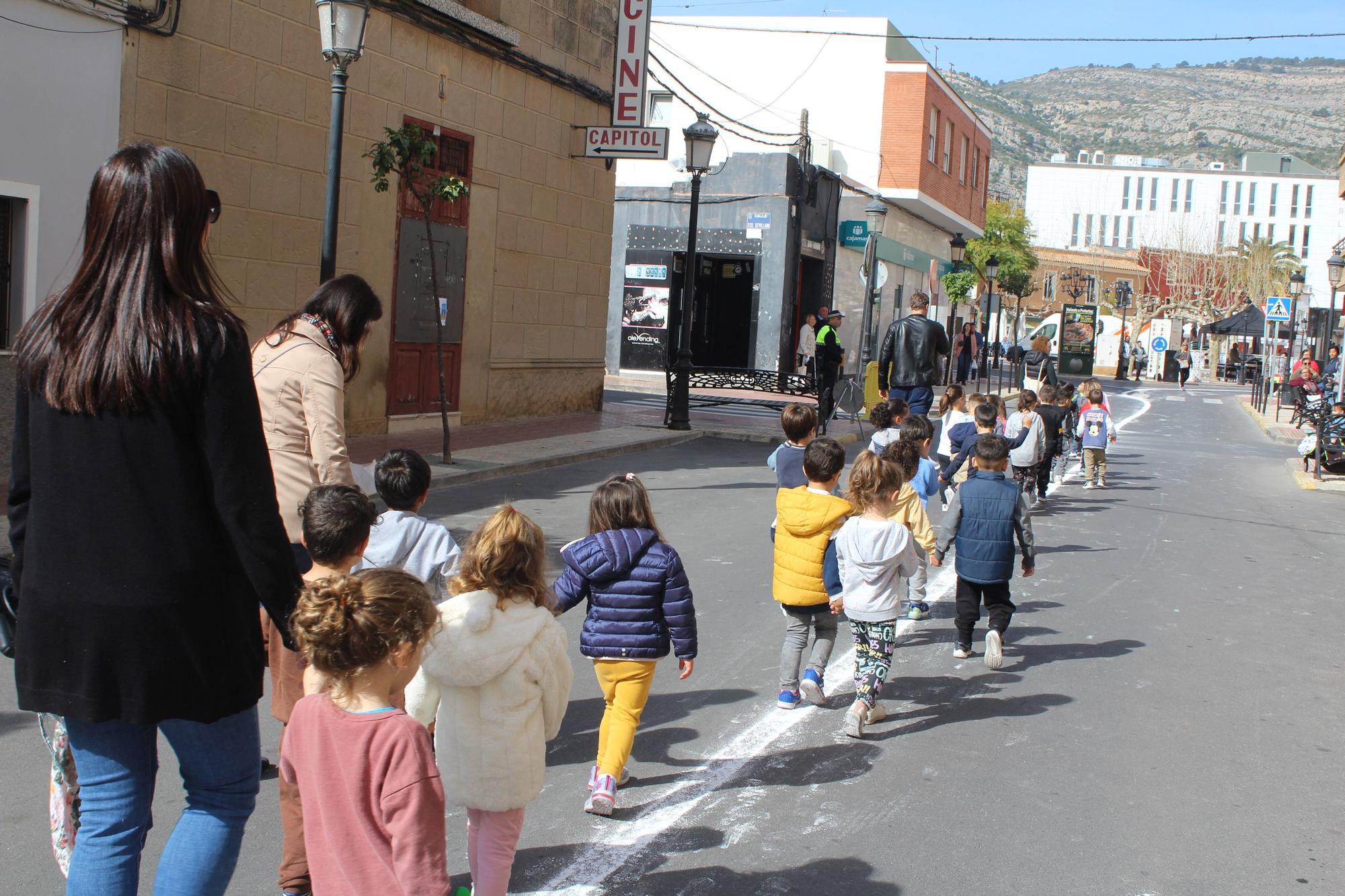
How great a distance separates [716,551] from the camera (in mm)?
9227

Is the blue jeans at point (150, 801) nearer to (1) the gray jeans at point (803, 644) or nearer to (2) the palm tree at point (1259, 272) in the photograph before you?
(1) the gray jeans at point (803, 644)

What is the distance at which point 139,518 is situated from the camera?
→ 241 centimetres

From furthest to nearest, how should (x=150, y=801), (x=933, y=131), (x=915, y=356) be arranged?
(x=933, y=131) < (x=915, y=356) < (x=150, y=801)

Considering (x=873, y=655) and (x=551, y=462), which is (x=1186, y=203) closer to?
(x=551, y=462)

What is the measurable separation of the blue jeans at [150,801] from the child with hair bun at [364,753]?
176 millimetres

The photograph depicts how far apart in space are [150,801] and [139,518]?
623mm

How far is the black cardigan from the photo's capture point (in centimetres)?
240

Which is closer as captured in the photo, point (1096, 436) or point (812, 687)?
point (812, 687)

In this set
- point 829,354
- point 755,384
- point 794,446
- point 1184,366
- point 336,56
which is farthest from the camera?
point 1184,366

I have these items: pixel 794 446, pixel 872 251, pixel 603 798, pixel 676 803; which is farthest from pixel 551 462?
pixel 872 251

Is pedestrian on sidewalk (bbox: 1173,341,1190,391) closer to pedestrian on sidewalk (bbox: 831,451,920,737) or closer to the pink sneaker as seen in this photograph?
pedestrian on sidewalk (bbox: 831,451,920,737)

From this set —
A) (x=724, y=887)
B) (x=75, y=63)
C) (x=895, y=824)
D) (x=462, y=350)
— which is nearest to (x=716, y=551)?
(x=895, y=824)

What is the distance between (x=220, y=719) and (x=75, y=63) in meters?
9.33

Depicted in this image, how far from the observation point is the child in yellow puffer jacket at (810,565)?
541cm
